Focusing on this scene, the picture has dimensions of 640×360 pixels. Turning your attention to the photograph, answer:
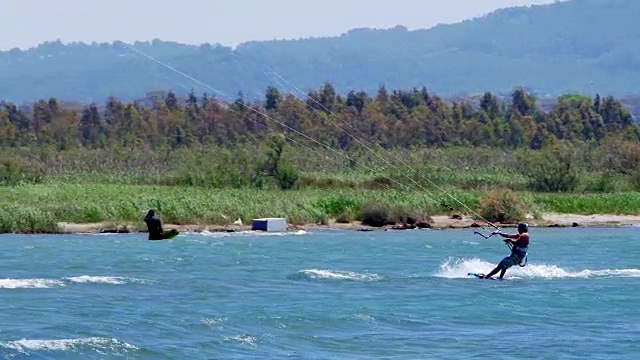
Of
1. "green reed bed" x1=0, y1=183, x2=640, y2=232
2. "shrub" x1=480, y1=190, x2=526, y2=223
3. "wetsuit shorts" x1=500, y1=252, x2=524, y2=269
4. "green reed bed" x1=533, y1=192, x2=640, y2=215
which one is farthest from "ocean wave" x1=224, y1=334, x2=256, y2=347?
"green reed bed" x1=533, y1=192, x2=640, y2=215

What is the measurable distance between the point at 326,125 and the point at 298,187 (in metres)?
38.0

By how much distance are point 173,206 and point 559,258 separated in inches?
641

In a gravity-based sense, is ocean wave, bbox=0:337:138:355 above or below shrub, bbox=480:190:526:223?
below

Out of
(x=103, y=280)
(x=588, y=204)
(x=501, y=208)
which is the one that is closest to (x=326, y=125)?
(x=588, y=204)

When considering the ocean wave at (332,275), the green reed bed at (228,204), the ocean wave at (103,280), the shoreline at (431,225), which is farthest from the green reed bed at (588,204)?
the ocean wave at (103,280)

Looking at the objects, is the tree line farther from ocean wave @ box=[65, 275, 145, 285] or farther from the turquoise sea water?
ocean wave @ box=[65, 275, 145, 285]

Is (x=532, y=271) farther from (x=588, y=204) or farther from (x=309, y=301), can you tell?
(x=588, y=204)

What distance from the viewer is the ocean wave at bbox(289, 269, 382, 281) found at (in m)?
36.4

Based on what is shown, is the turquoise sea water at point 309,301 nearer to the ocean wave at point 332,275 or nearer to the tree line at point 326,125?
the ocean wave at point 332,275

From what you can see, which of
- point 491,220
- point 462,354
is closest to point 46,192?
point 491,220

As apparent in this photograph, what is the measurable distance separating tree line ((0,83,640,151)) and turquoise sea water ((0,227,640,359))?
49903 mm

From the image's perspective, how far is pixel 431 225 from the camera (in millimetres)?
56844

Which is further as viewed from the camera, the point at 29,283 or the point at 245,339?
the point at 29,283

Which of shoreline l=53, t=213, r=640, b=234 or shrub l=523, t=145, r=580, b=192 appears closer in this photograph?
shoreline l=53, t=213, r=640, b=234
